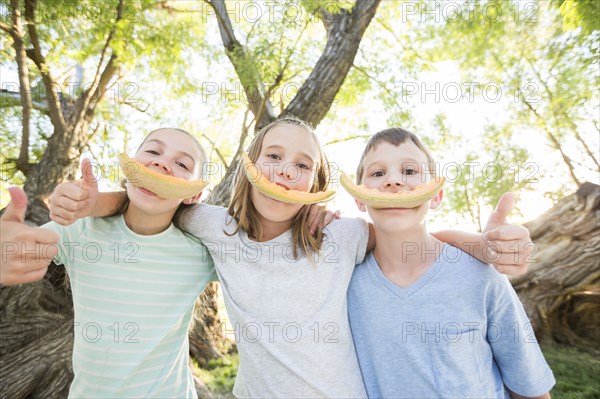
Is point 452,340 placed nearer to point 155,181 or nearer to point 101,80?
point 155,181

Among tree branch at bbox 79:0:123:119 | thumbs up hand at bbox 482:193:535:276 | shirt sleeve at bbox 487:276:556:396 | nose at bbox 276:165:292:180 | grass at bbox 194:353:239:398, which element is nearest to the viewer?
thumbs up hand at bbox 482:193:535:276

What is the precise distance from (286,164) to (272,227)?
0.42 metres

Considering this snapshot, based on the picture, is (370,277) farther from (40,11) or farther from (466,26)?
(466,26)

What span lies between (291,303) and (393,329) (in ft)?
1.85

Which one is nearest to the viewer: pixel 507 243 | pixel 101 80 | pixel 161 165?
pixel 507 243

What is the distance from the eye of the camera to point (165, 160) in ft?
7.18

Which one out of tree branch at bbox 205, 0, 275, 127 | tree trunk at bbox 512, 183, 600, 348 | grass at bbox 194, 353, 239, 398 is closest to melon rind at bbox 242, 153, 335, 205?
tree branch at bbox 205, 0, 275, 127

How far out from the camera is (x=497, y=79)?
9805 millimetres

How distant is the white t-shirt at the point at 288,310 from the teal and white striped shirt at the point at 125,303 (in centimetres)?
28

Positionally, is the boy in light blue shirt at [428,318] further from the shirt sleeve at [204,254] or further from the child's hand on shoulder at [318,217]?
the shirt sleeve at [204,254]

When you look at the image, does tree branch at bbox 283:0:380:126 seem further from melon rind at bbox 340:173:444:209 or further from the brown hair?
melon rind at bbox 340:173:444:209

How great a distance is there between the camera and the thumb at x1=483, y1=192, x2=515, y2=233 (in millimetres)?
1734

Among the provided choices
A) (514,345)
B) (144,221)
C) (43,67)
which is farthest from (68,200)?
(43,67)

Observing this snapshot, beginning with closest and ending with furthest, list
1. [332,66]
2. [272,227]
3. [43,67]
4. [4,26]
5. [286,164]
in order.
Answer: [286,164], [272,227], [4,26], [43,67], [332,66]
